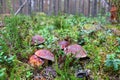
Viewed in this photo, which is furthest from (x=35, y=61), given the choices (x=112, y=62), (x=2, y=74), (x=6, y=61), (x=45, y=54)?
(x=112, y=62)

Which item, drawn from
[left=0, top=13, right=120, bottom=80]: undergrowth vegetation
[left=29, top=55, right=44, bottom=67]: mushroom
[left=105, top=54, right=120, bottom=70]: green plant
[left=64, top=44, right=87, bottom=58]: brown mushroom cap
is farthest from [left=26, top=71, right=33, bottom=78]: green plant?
[left=105, top=54, right=120, bottom=70]: green plant

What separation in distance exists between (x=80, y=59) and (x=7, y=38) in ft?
3.12

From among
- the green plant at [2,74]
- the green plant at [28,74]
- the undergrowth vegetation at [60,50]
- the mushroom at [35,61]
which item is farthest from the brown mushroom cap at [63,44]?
the green plant at [2,74]

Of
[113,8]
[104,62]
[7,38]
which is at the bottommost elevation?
[104,62]

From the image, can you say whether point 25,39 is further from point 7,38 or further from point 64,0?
point 64,0

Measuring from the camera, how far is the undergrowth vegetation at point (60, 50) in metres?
2.62

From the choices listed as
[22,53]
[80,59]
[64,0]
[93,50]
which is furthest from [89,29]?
[64,0]

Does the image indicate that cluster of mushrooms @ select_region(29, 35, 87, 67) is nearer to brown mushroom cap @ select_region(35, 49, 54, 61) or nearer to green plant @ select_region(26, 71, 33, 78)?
brown mushroom cap @ select_region(35, 49, 54, 61)

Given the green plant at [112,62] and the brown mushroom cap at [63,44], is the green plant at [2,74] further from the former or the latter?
the green plant at [112,62]

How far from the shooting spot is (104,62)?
2793 millimetres

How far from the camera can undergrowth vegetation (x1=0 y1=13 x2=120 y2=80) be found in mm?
2617

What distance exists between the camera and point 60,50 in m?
2.83

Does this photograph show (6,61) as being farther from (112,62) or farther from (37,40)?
(112,62)

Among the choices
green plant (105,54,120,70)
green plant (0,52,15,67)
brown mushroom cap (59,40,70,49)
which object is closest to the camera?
green plant (105,54,120,70)
